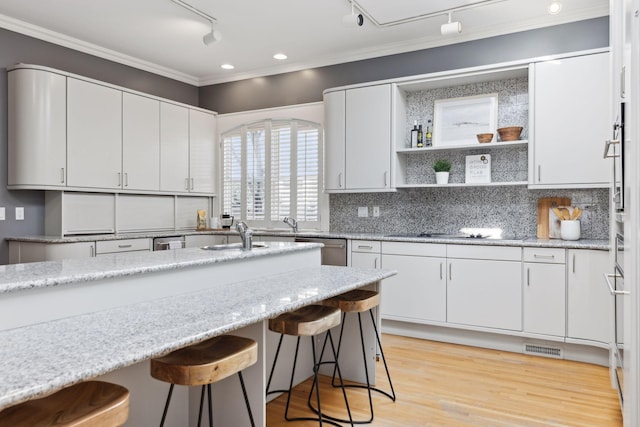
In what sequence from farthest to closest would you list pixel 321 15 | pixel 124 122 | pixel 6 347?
1. pixel 124 122
2. pixel 321 15
3. pixel 6 347

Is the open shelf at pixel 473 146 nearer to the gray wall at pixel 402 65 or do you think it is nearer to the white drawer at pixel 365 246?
the gray wall at pixel 402 65

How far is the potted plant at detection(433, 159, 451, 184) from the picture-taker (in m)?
4.44

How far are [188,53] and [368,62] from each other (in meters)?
1.95

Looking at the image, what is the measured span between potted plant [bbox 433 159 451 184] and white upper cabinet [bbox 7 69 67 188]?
348 centimetres

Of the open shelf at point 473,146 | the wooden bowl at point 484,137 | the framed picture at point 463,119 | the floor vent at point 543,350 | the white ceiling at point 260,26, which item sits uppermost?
the white ceiling at point 260,26

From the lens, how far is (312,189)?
213 inches

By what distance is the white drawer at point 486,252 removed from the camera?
149 inches

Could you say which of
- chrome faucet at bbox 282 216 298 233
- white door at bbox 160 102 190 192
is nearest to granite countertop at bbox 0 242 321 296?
chrome faucet at bbox 282 216 298 233

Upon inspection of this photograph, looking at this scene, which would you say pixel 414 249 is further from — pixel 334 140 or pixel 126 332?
pixel 126 332

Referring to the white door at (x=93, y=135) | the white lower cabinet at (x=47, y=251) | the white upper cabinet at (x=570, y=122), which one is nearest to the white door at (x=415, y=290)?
the white upper cabinet at (x=570, y=122)

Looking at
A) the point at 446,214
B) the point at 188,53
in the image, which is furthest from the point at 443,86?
the point at 188,53

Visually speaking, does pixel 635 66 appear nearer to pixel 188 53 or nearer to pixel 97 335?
pixel 97 335

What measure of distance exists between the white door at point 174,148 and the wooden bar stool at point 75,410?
13.4ft

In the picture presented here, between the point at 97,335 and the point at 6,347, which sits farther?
the point at 97,335
